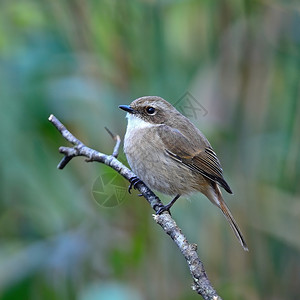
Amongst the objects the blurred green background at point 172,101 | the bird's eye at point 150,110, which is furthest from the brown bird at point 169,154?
the blurred green background at point 172,101

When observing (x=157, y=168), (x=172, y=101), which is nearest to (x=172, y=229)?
(x=157, y=168)

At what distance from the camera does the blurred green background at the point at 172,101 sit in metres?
4.59

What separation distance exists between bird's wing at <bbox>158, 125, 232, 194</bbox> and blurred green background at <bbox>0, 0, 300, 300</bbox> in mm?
552

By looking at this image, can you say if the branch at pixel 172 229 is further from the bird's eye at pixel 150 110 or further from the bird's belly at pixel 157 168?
the bird's eye at pixel 150 110

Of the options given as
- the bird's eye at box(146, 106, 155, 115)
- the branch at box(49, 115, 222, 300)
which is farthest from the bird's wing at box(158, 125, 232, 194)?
the branch at box(49, 115, 222, 300)

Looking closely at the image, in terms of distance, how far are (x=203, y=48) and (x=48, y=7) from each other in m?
1.26

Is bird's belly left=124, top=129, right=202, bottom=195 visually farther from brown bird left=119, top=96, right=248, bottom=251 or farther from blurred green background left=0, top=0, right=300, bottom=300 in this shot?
blurred green background left=0, top=0, right=300, bottom=300

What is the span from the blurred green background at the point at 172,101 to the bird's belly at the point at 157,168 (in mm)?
546

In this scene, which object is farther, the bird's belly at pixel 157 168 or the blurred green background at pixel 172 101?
the blurred green background at pixel 172 101

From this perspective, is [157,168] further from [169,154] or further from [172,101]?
[172,101]

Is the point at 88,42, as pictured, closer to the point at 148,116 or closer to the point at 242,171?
the point at 148,116

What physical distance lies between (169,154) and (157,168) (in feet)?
0.58

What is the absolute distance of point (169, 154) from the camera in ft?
13.4

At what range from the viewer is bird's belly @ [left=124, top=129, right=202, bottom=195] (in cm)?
388
